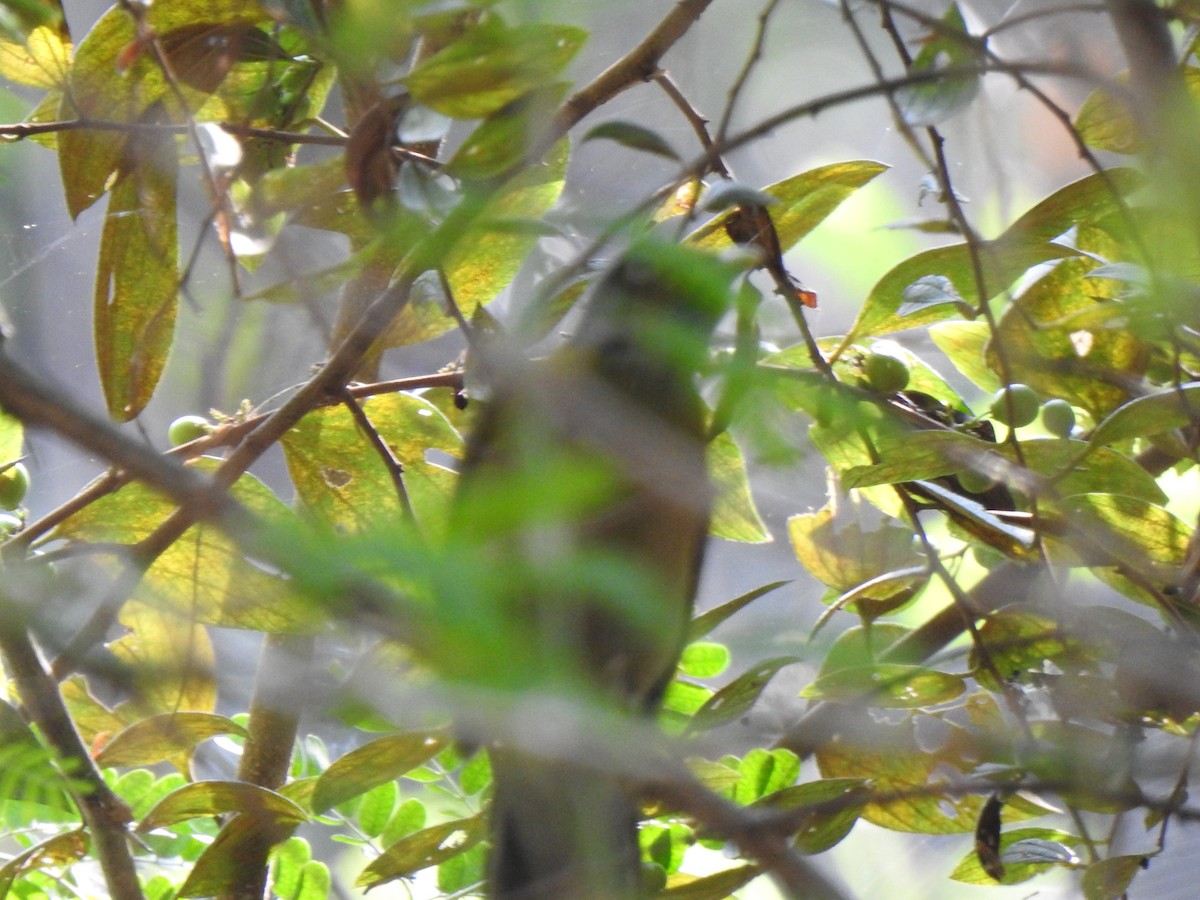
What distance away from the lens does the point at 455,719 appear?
43 centimetres

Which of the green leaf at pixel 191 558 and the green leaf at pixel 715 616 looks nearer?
the green leaf at pixel 715 616

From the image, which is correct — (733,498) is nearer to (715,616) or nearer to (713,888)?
(715,616)

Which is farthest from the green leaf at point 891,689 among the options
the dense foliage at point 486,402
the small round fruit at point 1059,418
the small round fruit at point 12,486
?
the small round fruit at point 12,486

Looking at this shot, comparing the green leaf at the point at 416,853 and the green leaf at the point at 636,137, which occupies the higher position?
the green leaf at the point at 636,137

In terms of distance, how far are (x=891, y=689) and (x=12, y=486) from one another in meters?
0.72

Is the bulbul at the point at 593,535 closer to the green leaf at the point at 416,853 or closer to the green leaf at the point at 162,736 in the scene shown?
the green leaf at the point at 416,853

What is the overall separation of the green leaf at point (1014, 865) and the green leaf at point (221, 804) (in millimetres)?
519

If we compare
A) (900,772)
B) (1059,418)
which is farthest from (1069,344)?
(900,772)

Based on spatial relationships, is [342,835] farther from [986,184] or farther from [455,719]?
[986,184]

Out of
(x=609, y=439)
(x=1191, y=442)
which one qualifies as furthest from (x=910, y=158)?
(x=609, y=439)

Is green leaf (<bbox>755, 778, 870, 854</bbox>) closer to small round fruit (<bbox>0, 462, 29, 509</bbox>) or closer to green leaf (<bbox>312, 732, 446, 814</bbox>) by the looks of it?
green leaf (<bbox>312, 732, 446, 814</bbox>)

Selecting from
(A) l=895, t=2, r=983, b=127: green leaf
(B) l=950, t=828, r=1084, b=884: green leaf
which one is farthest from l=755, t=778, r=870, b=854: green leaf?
(A) l=895, t=2, r=983, b=127: green leaf

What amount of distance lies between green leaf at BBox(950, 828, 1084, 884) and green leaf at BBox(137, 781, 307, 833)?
519 mm

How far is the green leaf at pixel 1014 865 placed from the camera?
80 cm
